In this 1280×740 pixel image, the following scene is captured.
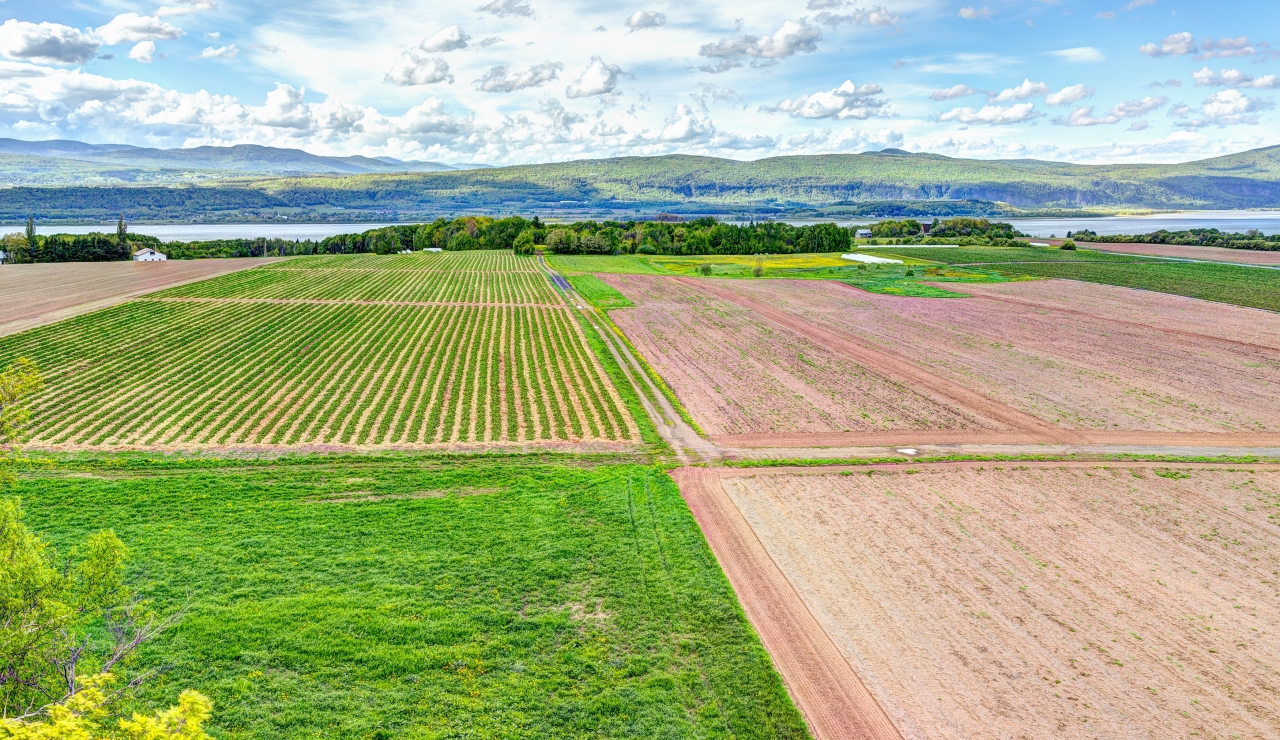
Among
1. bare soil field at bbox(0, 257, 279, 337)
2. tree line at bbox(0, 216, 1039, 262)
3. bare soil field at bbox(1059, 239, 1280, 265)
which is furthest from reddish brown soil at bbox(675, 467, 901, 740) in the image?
bare soil field at bbox(1059, 239, 1280, 265)

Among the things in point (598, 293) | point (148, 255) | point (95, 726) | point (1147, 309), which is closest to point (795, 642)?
point (95, 726)

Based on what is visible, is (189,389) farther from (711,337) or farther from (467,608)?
(711,337)

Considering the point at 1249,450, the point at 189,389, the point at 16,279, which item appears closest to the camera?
the point at 1249,450

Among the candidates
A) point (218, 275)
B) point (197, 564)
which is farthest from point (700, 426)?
point (218, 275)

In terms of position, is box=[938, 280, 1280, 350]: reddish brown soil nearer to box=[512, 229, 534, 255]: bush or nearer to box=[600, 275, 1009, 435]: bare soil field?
box=[600, 275, 1009, 435]: bare soil field

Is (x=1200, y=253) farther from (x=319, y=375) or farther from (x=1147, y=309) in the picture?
(x=319, y=375)

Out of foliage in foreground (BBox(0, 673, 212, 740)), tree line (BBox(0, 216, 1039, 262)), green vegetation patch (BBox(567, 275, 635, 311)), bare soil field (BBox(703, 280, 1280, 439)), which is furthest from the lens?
tree line (BBox(0, 216, 1039, 262))

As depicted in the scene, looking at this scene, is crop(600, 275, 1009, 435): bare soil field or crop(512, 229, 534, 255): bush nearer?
crop(600, 275, 1009, 435): bare soil field
